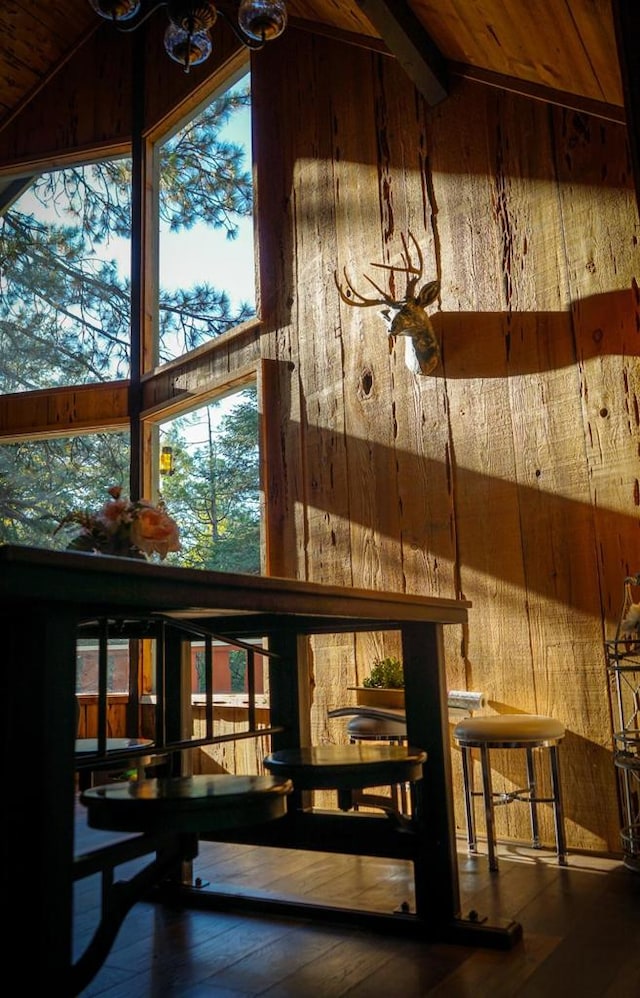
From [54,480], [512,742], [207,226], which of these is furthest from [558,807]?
[207,226]

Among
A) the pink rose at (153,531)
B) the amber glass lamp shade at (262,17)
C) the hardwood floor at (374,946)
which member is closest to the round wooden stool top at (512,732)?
the hardwood floor at (374,946)

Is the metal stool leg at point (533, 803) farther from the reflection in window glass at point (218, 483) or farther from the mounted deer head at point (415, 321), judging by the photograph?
the reflection in window glass at point (218, 483)

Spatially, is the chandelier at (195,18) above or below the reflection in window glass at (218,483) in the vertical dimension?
above

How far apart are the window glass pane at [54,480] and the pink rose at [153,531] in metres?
3.04

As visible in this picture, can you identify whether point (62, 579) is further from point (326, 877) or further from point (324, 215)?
point (324, 215)

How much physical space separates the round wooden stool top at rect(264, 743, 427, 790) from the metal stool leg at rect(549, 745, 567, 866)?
48.3 inches

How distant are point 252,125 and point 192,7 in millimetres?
2114

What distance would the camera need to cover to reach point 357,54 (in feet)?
14.7

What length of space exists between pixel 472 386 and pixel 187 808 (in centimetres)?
284

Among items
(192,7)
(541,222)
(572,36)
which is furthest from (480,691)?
(192,7)

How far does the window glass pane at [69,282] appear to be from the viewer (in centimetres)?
562

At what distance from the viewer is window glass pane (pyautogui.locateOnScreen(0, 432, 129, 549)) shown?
17.8 feet

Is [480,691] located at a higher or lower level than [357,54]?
lower

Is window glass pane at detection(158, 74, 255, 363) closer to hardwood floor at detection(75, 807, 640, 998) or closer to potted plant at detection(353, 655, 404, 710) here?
potted plant at detection(353, 655, 404, 710)
